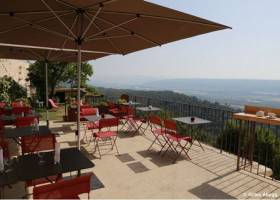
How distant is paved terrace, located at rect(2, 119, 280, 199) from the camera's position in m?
4.17

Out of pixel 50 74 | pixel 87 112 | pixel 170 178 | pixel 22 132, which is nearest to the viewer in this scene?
pixel 170 178

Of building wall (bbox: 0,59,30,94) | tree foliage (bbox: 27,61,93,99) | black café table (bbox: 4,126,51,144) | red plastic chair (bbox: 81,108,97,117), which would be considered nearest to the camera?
black café table (bbox: 4,126,51,144)

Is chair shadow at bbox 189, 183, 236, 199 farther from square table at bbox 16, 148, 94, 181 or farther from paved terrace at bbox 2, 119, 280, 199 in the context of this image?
square table at bbox 16, 148, 94, 181

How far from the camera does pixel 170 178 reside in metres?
4.79

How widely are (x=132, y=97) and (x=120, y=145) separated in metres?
5.24

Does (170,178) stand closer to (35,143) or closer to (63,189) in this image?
(35,143)

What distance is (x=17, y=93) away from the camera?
49.3 ft

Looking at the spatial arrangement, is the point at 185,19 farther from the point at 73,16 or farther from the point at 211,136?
the point at 211,136

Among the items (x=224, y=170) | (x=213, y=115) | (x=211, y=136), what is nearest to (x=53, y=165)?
(x=224, y=170)

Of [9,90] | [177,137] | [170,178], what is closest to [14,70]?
[9,90]

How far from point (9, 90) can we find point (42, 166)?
13266 millimetres

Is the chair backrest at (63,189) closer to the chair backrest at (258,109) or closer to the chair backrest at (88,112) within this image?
the chair backrest at (258,109)

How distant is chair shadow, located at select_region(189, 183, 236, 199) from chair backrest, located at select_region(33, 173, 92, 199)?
2376mm

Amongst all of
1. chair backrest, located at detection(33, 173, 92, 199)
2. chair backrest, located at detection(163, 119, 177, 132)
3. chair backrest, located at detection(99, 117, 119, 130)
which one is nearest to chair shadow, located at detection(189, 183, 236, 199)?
chair backrest, located at detection(163, 119, 177, 132)
